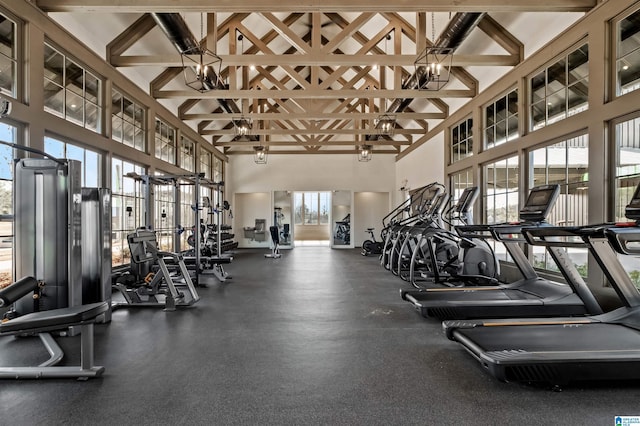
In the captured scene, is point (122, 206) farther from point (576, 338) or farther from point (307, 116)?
point (576, 338)

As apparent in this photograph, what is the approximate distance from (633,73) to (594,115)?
0.55 m

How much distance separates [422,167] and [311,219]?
713 centimetres

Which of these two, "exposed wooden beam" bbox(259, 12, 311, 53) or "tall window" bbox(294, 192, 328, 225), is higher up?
"exposed wooden beam" bbox(259, 12, 311, 53)

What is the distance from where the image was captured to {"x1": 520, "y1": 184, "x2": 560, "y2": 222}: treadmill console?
11.3 feet

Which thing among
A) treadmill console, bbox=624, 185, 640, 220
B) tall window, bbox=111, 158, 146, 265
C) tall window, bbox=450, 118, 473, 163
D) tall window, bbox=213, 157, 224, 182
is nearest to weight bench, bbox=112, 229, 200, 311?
tall window, bbox=111, 158, 146, 265

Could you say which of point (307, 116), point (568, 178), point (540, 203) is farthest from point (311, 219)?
point (540, 203)

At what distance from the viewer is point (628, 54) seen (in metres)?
3.87

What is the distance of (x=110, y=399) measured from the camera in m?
2.21

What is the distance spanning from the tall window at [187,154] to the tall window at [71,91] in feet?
11.8

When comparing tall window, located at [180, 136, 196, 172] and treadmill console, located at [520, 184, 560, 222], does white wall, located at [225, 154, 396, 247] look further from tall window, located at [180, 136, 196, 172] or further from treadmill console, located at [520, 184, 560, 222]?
treadmill console, located at [520, 184, 560, 222]

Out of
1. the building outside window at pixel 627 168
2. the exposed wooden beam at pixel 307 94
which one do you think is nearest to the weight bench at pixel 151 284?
the exposed wooden beam at pixel 307 94

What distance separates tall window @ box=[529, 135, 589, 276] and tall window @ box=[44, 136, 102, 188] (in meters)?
6.80

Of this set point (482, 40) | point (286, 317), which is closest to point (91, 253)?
point (286, 317)

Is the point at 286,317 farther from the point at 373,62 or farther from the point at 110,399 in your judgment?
the point at 373,62
